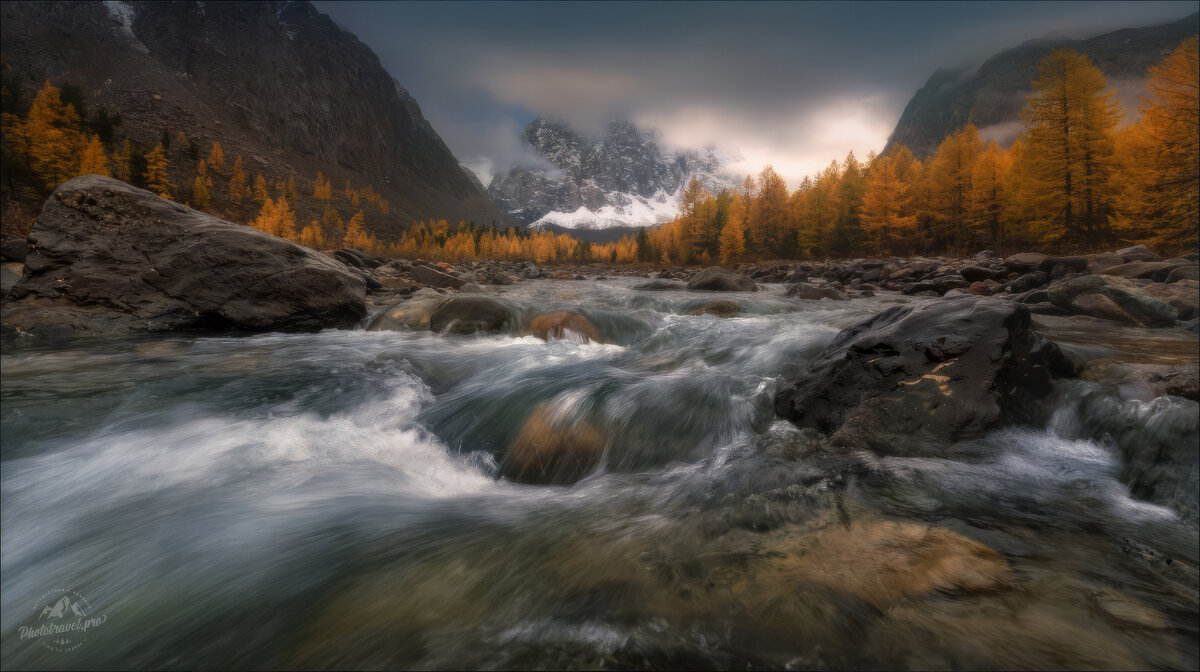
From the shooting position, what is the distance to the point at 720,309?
39.9 ft

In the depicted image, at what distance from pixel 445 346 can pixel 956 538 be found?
7426 millimetres

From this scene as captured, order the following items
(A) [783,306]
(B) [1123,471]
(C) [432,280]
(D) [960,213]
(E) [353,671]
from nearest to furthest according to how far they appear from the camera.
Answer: (E) [353,671] < (B) [1123,471] < (A) [783,306] < (C) [432,280] < (D) [960,213]

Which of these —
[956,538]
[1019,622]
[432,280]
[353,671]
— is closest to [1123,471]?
[956,538]

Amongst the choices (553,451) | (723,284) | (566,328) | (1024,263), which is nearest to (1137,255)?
(1024,263)

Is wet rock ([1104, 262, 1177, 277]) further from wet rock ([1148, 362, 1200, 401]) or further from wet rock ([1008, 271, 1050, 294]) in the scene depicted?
wet rock ([1148, 362, 1200, 401])

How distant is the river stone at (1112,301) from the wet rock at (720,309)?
20.1ft

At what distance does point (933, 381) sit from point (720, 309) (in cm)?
849

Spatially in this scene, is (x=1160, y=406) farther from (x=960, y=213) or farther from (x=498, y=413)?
(x=960, y=213)

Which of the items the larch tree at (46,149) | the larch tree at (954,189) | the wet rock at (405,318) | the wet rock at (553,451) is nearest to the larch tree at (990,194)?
the larch tree at (954,189)

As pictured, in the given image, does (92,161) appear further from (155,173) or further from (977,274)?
(977,274)

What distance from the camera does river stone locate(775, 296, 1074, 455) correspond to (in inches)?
141

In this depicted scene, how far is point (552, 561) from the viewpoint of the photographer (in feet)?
8.09

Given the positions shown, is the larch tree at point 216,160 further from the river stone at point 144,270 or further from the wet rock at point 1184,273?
the wet rock at point 1184,273

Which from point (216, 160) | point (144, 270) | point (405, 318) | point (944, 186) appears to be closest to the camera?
point (144, 270)
